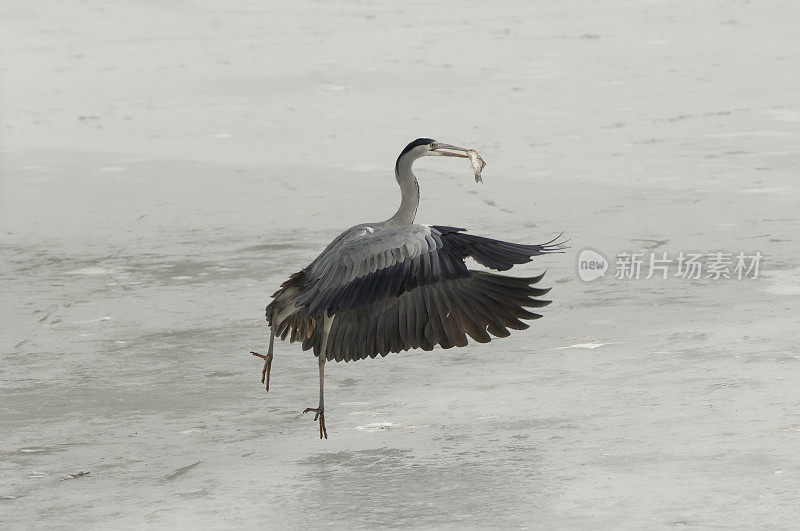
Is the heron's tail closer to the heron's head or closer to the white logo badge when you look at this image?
the heron's head

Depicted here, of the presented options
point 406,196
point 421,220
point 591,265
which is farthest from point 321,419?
point 421,220

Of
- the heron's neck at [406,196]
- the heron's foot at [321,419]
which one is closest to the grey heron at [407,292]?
the heron's foot at [321,419]

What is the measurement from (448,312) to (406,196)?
27.3 inches

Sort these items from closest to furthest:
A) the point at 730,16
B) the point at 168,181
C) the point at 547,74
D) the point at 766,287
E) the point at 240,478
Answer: the point at 240,478 → the point at 766,287 → the point at 168,181 → the point at 547,74 → the point at 730,16

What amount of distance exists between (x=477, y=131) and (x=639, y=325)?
6913 millimetres

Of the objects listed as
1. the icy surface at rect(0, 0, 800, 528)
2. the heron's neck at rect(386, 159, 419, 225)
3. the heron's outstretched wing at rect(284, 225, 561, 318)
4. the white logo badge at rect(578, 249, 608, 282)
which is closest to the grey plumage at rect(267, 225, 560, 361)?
the heron's outstretched wing at rect(284, 225, 561, 318)

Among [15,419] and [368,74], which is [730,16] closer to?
[368,74]

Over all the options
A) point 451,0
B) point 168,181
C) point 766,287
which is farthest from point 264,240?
point 451,0

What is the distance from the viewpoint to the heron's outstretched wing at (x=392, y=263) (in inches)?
251

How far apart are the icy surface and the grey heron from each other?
394 millimetres

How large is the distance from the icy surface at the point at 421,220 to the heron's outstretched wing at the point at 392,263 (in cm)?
64

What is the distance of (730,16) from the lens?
2069cm

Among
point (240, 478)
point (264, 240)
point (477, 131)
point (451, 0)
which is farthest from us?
point (451, 0)

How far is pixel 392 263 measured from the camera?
6.41 meters
